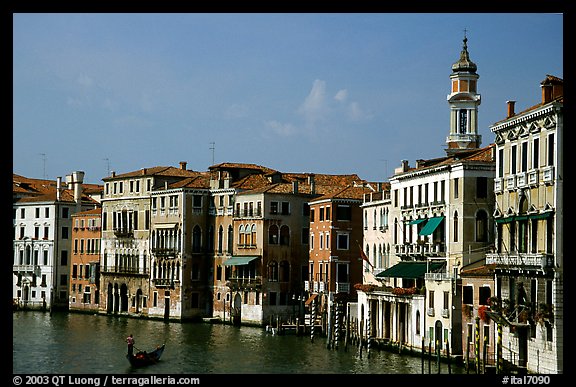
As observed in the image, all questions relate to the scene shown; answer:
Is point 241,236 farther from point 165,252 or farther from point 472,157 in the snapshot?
point 472,157

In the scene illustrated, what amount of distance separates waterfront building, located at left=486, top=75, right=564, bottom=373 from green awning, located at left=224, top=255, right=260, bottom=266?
1614 cm

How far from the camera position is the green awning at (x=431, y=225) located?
28797 millimetres

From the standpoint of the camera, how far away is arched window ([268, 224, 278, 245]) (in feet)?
132

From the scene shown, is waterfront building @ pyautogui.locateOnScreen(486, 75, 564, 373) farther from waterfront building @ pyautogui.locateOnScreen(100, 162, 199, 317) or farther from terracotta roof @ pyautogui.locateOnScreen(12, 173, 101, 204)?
terracotta roof @ pyautogui.locateOnScreen(12, 173, 101, 204)

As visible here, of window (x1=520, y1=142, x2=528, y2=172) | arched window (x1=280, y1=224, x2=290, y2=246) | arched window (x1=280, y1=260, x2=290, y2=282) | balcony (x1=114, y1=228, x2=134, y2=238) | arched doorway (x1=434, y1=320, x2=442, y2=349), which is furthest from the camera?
balcony (x1=114, y1=228, x2=134, y2=238)

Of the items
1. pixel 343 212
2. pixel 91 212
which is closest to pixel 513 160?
pixel 343 212

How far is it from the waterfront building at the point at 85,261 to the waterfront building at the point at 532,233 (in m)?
25.4

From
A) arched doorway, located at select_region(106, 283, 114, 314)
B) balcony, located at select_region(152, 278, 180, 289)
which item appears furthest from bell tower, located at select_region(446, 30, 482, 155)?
arched doorway, located at select_region(106, 283, 114, 314)

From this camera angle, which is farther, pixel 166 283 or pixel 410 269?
pixel 166 283

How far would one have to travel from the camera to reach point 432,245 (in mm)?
29250

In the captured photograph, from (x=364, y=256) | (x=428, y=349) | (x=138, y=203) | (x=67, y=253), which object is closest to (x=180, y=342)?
(x=364, y=256)

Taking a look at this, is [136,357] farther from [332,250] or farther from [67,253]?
[67,253]

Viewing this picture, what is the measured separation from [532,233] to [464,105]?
12.1 m

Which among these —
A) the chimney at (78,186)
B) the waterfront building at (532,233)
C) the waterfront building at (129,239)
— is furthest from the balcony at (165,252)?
the waterfront building at (532,233)
